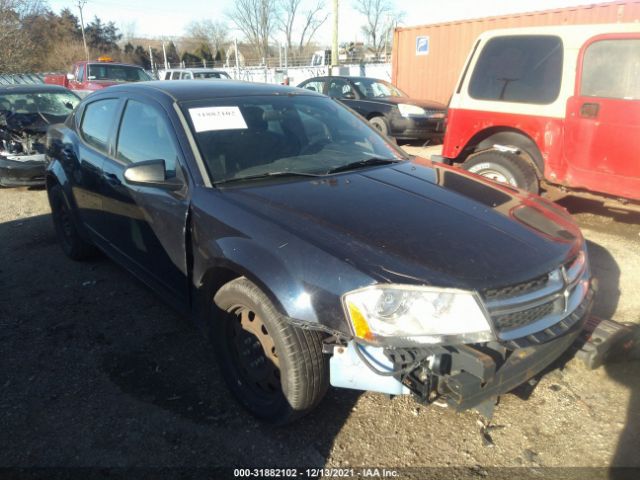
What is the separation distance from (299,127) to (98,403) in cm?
211

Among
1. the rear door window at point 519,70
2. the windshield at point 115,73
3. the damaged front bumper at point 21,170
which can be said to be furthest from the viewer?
the windshield at point 115,73

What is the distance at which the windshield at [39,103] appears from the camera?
786 centimetres

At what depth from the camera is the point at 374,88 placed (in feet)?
39.1

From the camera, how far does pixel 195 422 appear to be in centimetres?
254

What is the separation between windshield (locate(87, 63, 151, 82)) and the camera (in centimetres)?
1470

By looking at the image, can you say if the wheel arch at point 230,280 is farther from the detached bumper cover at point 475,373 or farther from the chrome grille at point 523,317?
the chrome grille at point 523,317

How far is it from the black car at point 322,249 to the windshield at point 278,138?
1cm

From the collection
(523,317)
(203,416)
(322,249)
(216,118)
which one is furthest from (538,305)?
(216,118)

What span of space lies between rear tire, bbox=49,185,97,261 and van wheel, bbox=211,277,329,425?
255 centimetres

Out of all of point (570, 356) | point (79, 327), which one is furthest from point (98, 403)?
point (570, 356)

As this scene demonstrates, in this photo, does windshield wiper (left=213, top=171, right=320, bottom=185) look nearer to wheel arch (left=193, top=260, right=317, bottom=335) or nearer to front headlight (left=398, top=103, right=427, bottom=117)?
wheel arch (left=193, top=260, right=317, bottom=335)

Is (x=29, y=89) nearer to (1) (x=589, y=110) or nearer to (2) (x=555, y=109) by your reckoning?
(2) (x=555, y=109)

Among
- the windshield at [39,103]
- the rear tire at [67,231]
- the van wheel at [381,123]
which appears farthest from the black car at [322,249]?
the van wheel at [381,123]

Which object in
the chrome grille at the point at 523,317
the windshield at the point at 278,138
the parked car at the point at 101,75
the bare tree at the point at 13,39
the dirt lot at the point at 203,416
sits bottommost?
the dirt lot at the point at 203,416
